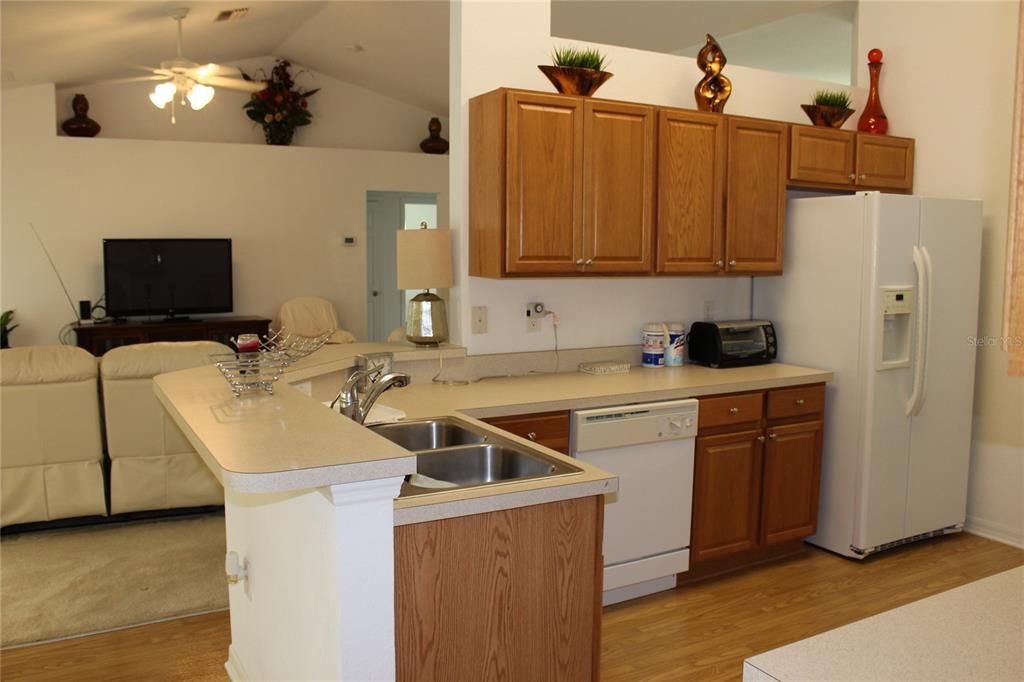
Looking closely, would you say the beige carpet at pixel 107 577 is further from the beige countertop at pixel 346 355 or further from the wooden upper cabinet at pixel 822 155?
the wooden upper cabinet at pixel 822 155

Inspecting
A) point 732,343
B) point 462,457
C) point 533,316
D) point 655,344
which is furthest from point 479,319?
point 462,457

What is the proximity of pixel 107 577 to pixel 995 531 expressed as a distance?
14.1 feet

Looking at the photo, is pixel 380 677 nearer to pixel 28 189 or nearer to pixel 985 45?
pixel 985 45

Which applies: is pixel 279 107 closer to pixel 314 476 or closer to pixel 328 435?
pixel 328 435

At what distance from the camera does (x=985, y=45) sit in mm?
4164

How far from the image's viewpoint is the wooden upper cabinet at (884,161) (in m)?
4.33

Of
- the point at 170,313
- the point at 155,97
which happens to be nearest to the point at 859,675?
the point at 155,97

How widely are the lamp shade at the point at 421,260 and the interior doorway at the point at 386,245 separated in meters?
5.37

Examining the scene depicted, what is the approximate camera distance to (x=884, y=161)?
4406mm

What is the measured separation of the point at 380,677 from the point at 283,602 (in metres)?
0.48

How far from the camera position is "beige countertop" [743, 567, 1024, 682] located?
1.01 meters

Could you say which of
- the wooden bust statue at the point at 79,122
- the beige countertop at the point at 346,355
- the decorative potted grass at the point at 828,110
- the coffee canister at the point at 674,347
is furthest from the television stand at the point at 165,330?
the decorative potted grass at the point at 828,110

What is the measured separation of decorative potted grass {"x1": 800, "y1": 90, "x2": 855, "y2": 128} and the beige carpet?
3644 mm

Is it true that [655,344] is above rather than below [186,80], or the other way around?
below
